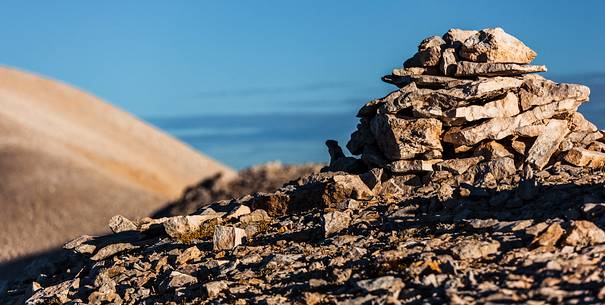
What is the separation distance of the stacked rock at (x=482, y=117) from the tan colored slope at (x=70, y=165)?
99.8 ft

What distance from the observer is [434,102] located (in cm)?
1633

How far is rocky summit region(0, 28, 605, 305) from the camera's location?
11.8 metres

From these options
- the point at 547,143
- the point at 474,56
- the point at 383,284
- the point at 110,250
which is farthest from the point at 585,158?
the point at 110,250

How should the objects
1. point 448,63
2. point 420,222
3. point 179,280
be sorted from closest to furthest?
point 179,280, point 420,222, point 448,63

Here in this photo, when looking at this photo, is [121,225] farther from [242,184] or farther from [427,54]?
[242,184]

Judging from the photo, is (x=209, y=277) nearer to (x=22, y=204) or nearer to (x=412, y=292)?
(x=412, y=292)

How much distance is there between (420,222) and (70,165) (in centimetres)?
4760

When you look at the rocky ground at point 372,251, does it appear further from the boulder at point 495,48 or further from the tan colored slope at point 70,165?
the tan colored slope at point 70,165

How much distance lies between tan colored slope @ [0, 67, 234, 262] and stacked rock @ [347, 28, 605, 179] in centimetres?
3041

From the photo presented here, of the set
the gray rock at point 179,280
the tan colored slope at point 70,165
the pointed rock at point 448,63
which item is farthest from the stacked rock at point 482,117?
the tan colored slope at point 70,165

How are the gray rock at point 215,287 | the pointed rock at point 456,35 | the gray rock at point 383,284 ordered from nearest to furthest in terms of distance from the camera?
1. the gray rock at point 383,284
2. the gray rock at point 215,287
3. the pointed rock at point 456,35

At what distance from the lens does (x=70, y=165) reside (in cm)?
5869

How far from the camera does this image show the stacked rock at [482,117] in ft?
52.9

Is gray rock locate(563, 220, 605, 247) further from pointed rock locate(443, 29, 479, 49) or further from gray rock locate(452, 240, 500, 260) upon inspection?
pointed rock locate(443, 29, 479, 49)
